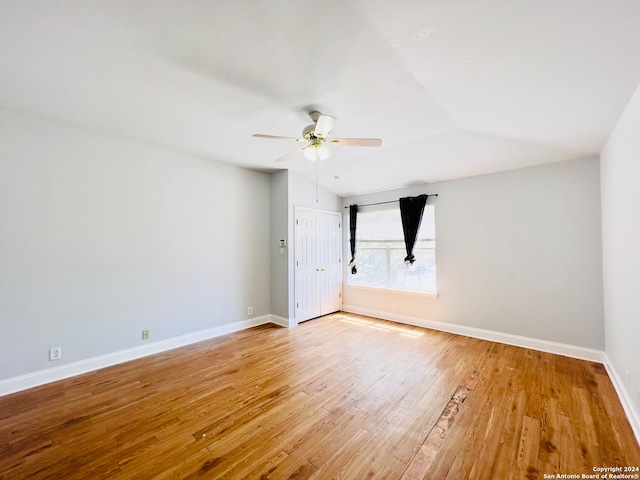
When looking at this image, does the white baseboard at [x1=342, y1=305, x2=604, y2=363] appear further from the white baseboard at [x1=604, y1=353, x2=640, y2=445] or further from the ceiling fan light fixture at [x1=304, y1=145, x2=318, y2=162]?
the ceiling fan light fixture at [x1=304, y1=145, x2=318, y2=162]

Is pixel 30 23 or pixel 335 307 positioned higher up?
pixel 30 23

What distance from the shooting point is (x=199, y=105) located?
2.50 metres

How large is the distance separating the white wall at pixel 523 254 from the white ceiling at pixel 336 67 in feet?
1.80

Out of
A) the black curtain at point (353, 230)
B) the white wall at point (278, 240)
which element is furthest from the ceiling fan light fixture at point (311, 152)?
the black curtain at point (353, 230)

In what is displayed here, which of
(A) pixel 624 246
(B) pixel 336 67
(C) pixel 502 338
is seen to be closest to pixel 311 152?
(B) pixel 336 67

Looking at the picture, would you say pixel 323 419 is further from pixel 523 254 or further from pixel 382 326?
pixel 523 254

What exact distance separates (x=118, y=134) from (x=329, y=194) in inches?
136

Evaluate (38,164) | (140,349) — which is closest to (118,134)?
(38,164)

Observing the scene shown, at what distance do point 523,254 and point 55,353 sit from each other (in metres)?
5.79

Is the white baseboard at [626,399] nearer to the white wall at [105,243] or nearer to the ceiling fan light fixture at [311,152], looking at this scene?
the ceiling fan light fixture at [311,152]

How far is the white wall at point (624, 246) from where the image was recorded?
1917mm

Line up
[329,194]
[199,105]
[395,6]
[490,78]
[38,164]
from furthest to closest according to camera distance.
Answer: [329,194]
[38,164]
[199,105]
[490,78]
[395,6]

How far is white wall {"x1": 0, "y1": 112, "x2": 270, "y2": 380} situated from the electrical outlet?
0.03 metres

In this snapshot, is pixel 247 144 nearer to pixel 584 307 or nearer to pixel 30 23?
pixel 30 23
